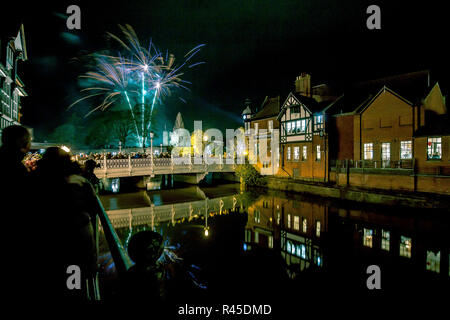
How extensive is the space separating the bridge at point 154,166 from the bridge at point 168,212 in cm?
630

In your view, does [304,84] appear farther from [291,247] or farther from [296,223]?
[291,247]

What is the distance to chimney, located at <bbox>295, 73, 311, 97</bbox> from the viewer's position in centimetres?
3245

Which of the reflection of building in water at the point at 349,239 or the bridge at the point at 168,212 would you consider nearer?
the reflection of building in water at the point at 349,239

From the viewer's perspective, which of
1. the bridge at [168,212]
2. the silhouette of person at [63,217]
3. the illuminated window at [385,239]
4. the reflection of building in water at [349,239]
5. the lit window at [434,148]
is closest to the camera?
the silhouette of person at [63,217]

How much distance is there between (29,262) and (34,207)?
541 mm

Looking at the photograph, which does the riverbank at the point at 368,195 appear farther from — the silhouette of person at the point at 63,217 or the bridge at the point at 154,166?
the silhouette of person at the point at 63,217

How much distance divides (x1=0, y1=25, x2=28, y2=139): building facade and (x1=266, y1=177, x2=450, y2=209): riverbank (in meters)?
25.2

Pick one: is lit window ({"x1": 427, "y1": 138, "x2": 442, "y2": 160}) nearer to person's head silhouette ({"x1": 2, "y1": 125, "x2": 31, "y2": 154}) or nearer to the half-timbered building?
the half-timbered building

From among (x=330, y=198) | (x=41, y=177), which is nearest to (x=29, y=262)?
(x=41, y=177)

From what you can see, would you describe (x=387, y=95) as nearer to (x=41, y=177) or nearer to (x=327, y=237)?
(x=327, y=237)

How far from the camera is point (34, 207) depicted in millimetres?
2598

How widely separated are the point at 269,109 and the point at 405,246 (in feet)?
91.5

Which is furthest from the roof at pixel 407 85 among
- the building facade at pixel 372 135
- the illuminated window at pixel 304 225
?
the illuminated window at pixel 304 225

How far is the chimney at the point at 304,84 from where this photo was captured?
106ft
